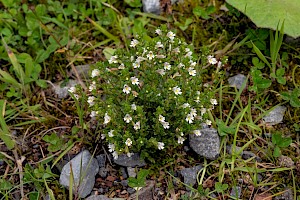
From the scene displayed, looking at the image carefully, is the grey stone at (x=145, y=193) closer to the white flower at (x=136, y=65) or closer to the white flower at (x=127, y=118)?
the white flower at (x=127, y=118)

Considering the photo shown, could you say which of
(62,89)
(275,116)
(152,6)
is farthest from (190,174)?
(152,6)

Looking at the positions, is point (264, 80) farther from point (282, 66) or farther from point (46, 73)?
point (46, 73)

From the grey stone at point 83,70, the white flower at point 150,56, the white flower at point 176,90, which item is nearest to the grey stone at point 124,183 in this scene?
the white flower at point 176,90

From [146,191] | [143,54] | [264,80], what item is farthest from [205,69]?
[146,191]

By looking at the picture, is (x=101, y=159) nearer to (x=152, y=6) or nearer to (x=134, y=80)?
(x=134, y=80)

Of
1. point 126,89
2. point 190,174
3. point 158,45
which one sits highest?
point 158,45
